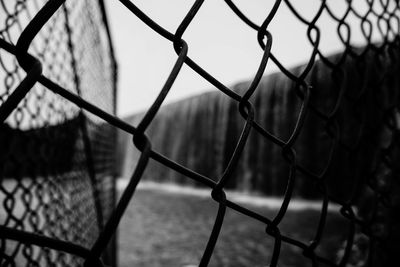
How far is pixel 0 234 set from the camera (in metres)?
0.23

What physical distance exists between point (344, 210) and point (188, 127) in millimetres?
11897

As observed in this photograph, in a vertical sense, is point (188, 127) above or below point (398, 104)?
below

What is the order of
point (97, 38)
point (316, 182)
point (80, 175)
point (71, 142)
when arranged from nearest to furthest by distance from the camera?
point (316, 182)
point (71, 142)
point (80, 175)
point (97, 38)

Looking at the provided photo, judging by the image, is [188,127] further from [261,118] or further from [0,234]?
[0,234]

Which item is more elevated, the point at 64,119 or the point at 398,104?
the point at 398,104

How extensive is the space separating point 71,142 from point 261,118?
8652mm

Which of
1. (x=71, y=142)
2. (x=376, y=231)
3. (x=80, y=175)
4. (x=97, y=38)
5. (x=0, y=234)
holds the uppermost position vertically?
(x=97, y=38)

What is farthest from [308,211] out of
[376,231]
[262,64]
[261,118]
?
[262,64]

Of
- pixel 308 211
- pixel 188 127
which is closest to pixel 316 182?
pixel 308 211

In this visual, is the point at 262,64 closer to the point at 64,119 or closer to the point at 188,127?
the point at 64,119

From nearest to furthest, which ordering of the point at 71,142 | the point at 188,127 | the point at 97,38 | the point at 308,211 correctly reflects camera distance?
the point at 71,142, the point at 97,38, the point at 308,211, the point at 188,127

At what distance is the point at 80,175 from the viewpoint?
183cm

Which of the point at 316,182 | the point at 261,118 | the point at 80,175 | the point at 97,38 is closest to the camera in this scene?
the point at 316,182

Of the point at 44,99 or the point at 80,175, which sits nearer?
the point at 44,99
